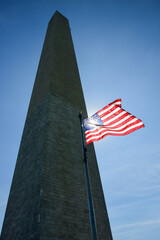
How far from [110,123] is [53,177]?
14.3ft

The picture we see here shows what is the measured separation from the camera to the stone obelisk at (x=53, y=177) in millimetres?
8625

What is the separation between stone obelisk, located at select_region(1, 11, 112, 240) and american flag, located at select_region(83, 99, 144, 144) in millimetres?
3709

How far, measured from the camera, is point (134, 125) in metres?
8.33

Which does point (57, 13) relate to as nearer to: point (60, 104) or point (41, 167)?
point (60, 104)

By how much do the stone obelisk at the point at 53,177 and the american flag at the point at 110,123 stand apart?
3.71 meters

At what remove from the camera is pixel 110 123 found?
8516mm

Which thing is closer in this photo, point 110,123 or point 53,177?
point 110,123

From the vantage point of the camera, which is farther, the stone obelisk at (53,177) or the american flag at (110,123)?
the stone obelisk at (53,177)

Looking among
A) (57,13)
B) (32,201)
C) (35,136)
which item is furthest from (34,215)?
(57,13)

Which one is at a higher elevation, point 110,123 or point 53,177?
point 110,123

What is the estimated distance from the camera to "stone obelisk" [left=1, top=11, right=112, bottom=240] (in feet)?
28.3

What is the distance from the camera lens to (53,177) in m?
9.94

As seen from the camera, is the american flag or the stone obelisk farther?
the stone obelisk

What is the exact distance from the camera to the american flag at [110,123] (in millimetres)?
8200
